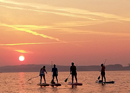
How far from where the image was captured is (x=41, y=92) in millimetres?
28734

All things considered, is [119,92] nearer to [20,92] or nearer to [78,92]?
[78,92]

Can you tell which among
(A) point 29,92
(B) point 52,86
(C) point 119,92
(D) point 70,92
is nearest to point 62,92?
(D) point 70,92

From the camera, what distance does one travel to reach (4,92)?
29.6 metres

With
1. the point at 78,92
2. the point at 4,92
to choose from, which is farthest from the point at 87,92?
the point at 4,92

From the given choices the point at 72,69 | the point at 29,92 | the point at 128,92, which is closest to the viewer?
the point at 128,92

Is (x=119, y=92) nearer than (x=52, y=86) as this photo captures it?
Yes

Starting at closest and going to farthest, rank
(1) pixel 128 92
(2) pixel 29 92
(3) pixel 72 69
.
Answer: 1. (1) pixel 128 92
2. (2) pixel 29 92
3. (3) pixel 72 69

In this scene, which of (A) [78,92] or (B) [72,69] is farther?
(B) [72,69]

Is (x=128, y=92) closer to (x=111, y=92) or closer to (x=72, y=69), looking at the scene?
(x=111, y=92)

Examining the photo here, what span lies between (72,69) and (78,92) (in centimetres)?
736

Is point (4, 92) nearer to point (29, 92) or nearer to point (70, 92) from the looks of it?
point (29, 92)

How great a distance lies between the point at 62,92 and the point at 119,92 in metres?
4.69

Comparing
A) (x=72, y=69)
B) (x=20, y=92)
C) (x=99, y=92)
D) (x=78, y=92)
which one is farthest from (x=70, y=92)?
(x=72, y=69)

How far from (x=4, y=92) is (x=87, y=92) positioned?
7269mm
